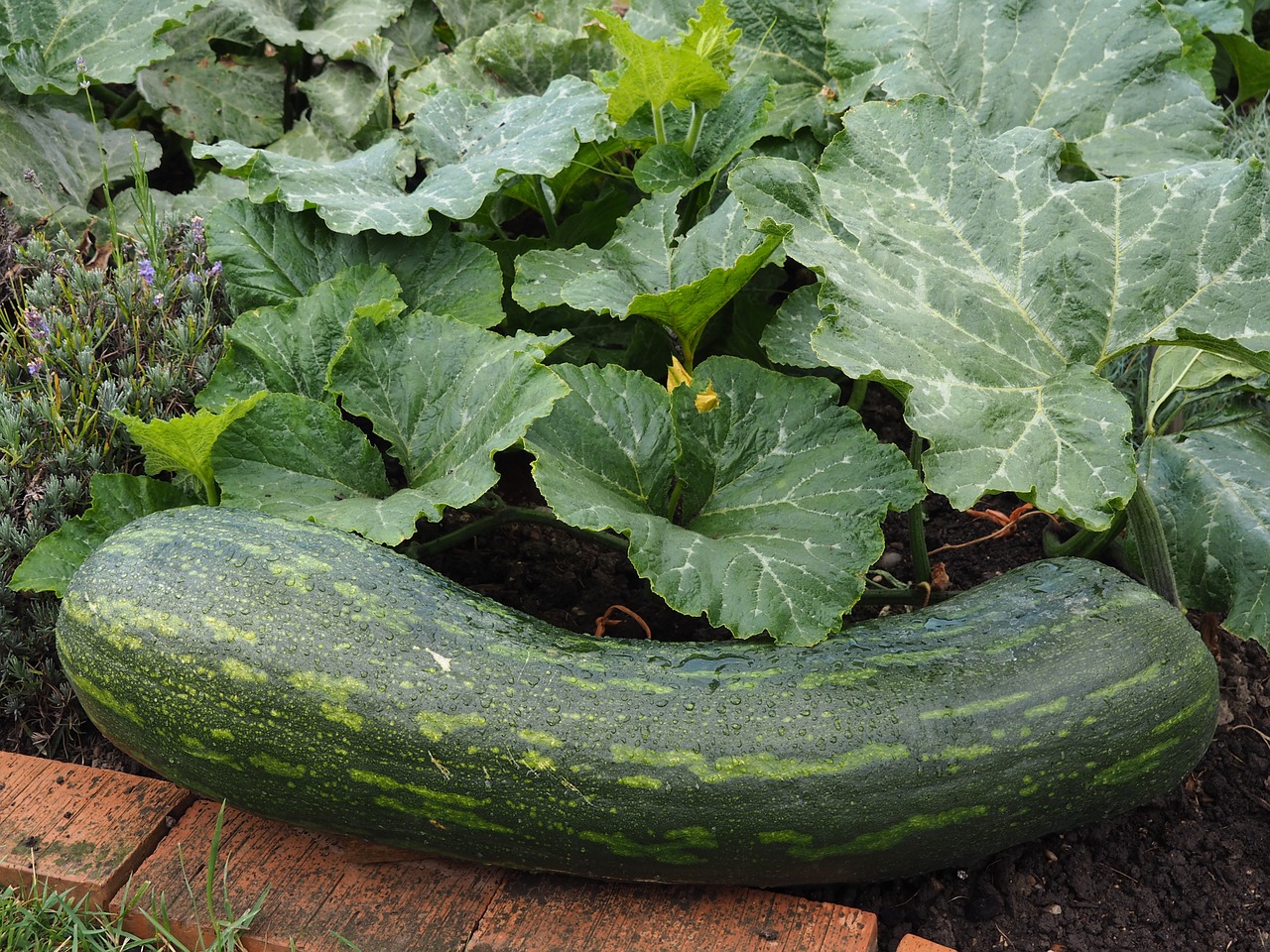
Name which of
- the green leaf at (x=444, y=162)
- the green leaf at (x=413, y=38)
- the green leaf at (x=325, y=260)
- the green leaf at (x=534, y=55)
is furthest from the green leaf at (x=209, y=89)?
the green leaf at (x=325, y=260)

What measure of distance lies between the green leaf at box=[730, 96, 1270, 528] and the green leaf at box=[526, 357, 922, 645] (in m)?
0.25

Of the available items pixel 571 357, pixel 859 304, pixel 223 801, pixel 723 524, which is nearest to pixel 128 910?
pixel 223 801

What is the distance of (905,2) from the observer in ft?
9.36

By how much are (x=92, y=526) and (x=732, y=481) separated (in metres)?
1.35

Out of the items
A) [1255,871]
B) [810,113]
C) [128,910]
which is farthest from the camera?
[810,113]

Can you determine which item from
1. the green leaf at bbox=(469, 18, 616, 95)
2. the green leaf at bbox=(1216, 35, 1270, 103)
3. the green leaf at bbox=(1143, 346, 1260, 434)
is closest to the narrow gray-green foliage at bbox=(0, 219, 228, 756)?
the green leaf at bbox=(469, 18, 616, 95)

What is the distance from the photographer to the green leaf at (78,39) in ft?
10.7

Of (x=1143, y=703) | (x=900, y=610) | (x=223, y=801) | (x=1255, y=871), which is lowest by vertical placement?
(x=1255, y=871)

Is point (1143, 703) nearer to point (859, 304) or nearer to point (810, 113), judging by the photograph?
point (859, 304)

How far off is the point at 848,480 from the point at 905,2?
140cm

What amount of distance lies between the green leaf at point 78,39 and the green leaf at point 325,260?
0.94 m

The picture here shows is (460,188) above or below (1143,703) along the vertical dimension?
above

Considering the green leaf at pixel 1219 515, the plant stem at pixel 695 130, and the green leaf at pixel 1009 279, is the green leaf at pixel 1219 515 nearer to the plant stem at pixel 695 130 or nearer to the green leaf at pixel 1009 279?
the green leaf at pixel 1009 279

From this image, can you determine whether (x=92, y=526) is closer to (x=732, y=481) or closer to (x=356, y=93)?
(x=732, y=481)
